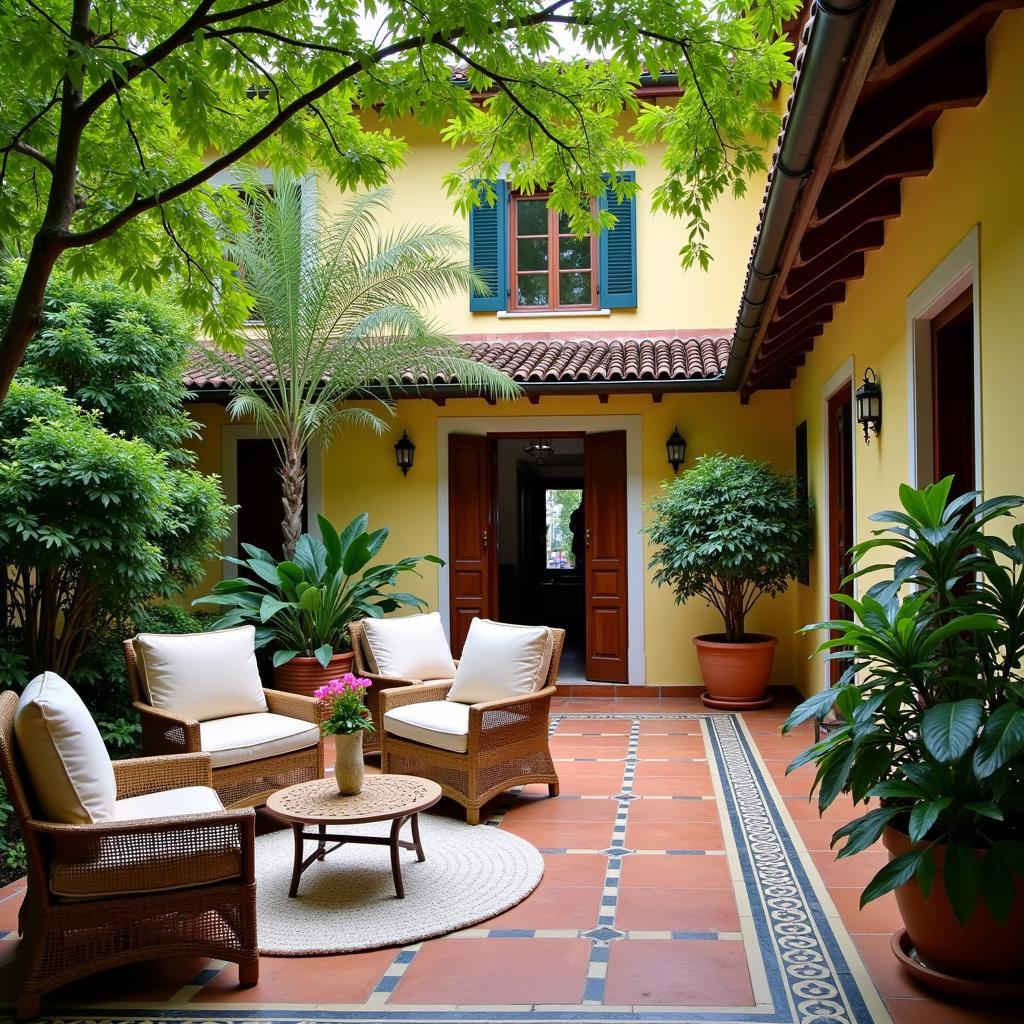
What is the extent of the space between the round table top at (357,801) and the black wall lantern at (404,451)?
5221mm

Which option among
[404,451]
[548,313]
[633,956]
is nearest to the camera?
[633,956]

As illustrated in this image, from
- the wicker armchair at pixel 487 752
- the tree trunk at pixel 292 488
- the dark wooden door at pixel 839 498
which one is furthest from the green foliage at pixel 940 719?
the tree trunk at pixel 292 488

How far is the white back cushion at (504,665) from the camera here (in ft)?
18.0

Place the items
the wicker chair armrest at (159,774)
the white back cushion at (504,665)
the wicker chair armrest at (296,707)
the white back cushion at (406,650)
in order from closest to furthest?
the wicker chair armrest at (159,774) → the wicker chair armrest at (296,707) → the white back cushion at (504,665) → the white back cushion at (406,650)

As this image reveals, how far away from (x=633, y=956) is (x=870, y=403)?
3390 mm

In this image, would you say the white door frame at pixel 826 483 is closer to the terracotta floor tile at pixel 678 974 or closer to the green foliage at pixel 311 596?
the green foliage at pixel 311 596

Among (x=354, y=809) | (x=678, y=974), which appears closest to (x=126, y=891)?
(x=354, y=809)

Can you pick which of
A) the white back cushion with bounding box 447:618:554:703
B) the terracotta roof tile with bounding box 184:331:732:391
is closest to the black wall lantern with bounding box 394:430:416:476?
the terracotta roof tile with bounding box 184:331:732:391

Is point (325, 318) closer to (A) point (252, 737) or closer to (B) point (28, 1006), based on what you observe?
(A) point (252, 737)

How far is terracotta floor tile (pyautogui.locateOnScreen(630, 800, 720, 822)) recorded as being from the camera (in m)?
5.06

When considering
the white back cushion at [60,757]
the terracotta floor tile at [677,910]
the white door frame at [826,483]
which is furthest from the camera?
the white door frame at [826,483]

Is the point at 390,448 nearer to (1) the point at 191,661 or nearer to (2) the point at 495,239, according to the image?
(2) the point at 495,239

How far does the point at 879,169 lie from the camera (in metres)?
4.09

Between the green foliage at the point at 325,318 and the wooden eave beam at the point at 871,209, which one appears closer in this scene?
the wooden eave beam at the point at 871,209
